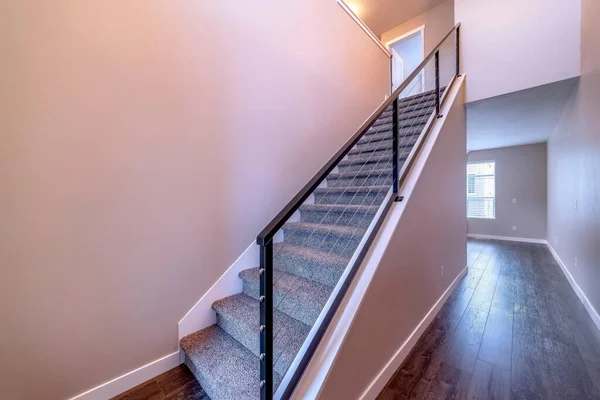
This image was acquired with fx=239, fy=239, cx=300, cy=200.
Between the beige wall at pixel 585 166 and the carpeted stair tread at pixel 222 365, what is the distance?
3.01 metres

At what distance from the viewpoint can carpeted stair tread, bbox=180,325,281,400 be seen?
1.27m

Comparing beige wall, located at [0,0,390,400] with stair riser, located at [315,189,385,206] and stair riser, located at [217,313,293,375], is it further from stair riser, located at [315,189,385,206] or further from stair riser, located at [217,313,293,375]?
stair riser, located at [315,189,385,206]

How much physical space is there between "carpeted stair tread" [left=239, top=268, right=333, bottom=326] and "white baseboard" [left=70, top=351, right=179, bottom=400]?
2.25ft

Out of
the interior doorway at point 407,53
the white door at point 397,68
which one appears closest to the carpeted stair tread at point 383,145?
the interior doorway at point 407,53

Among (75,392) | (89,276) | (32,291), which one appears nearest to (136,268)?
(89,276)

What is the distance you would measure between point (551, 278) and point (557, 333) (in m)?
1.89

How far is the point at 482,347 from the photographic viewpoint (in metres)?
1.86

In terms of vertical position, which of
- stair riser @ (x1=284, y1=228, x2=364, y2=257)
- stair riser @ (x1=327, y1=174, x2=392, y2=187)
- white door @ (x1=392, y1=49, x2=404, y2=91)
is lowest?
stair riser @ (x1=284, y1=228, x2=364, y2=257)

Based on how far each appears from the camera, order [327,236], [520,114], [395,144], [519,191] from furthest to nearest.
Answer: [519,191] < [520,114] < [327,236] < [395,144]

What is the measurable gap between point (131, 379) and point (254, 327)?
0.80 m

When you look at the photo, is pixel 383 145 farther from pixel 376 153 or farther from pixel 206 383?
pixel 206 383

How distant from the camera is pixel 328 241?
6.29ft

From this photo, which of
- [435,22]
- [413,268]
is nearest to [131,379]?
[413,268]

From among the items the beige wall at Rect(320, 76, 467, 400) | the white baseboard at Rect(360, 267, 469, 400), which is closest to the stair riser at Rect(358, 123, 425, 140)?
the beige wall at Rect(320, 76, 467, 400)
